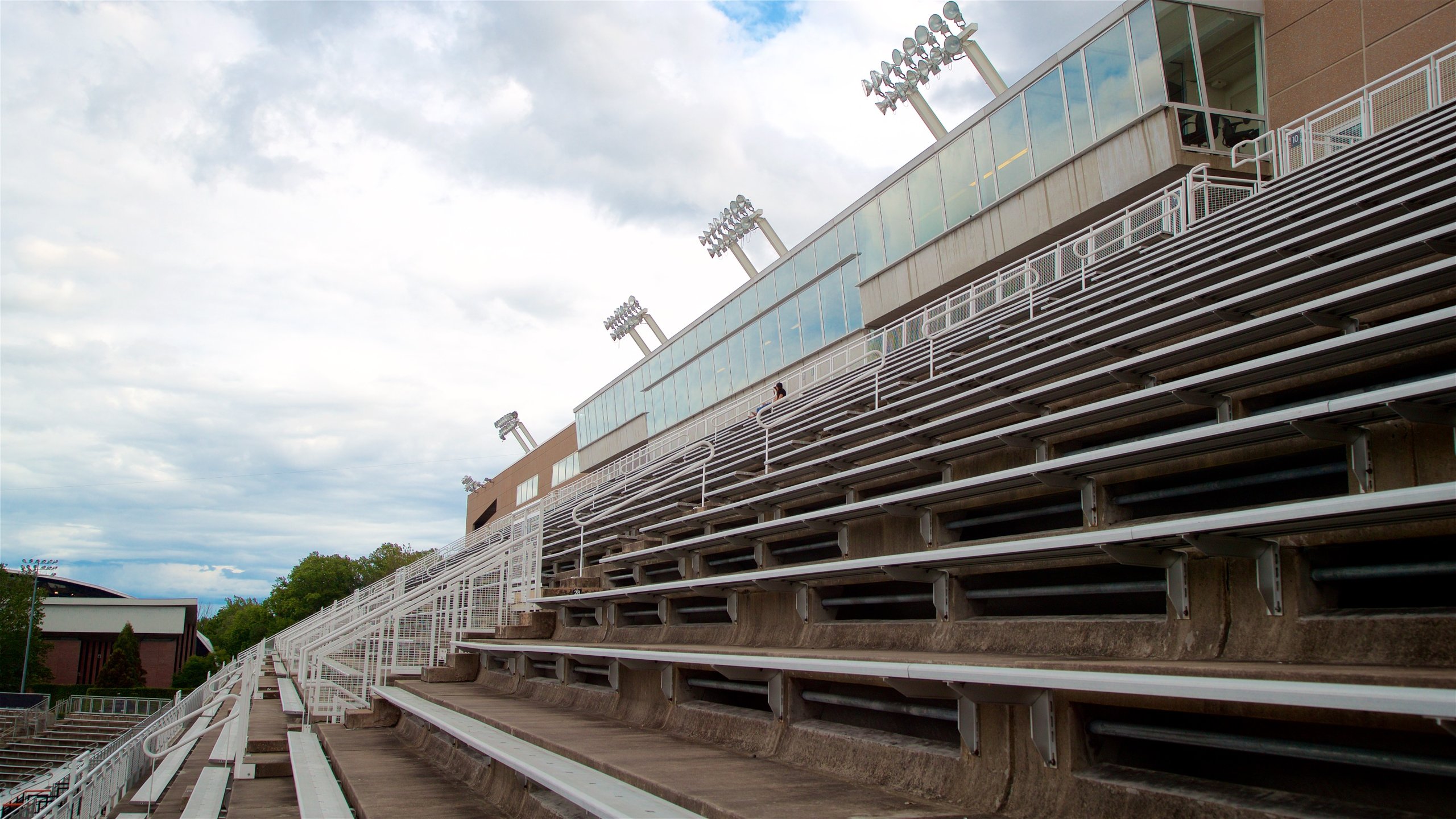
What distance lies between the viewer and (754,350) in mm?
23203

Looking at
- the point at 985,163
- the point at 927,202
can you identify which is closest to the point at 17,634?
the point at 927,202

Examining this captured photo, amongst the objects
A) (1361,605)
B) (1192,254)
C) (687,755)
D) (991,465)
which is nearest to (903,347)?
(1192,254)

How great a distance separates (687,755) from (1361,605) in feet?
11.9

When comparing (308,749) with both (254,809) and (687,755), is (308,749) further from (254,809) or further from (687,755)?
(687,755)

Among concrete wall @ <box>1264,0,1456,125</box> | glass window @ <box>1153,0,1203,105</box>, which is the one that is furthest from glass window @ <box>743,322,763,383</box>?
concrete wall @ <box>1264,0,1456,125</box>

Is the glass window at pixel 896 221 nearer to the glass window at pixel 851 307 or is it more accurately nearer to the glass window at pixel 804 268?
the glass window at pixel 851 307

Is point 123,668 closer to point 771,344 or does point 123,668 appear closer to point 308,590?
point 308,590

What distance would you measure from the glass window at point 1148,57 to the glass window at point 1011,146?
199cm

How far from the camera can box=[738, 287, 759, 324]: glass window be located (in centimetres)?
2322

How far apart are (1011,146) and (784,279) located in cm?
761

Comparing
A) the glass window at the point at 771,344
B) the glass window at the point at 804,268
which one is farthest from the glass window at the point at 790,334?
the glass window at the point at 804,268

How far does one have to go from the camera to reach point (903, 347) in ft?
46.7

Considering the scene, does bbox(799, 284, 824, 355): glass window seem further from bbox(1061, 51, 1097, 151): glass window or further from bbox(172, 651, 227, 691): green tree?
bbox(172, 651, 227, 691): green tree

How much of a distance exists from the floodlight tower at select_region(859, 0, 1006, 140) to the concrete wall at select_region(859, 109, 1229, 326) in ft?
13.3
